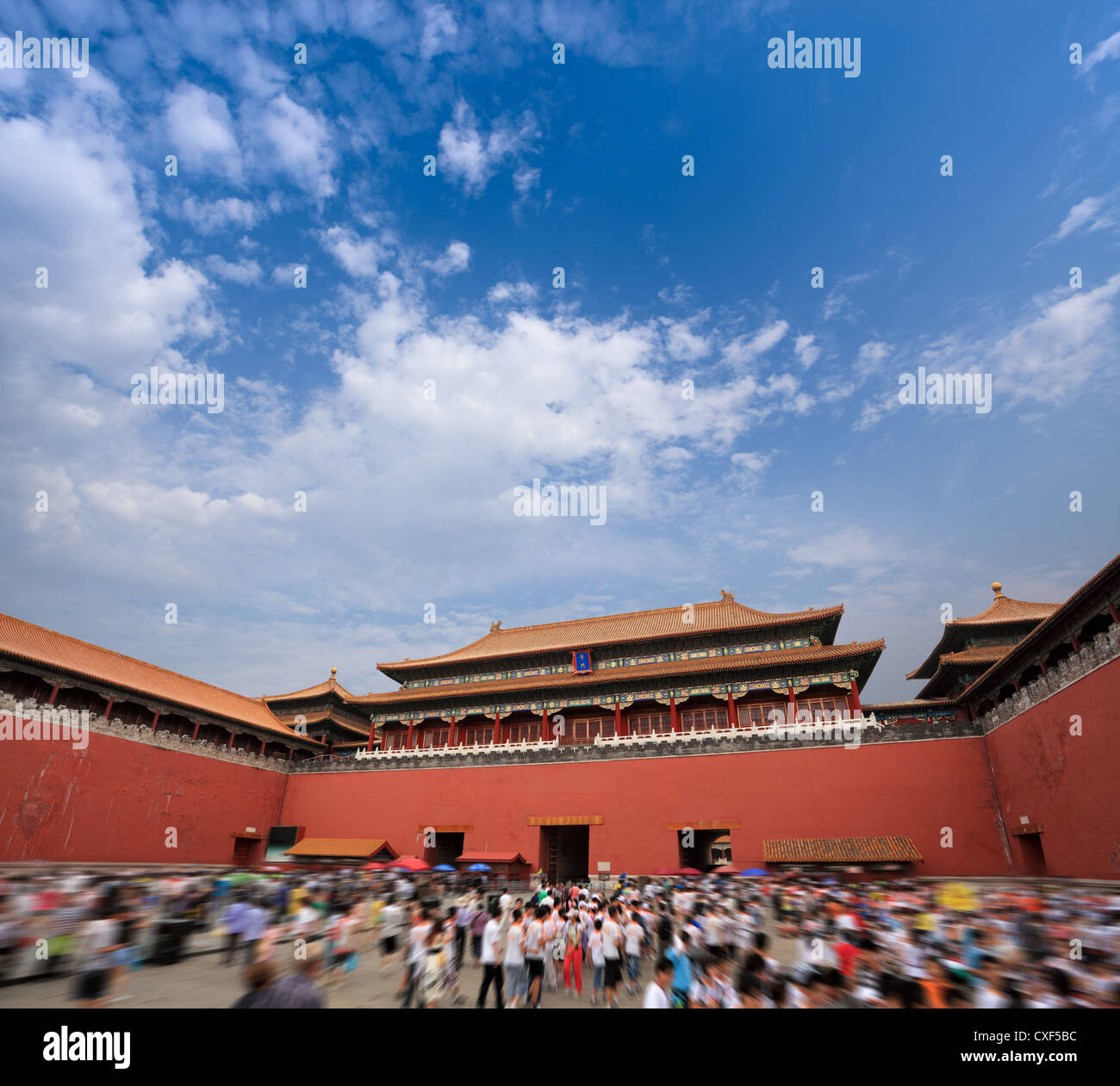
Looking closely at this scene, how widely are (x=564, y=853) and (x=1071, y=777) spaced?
58.8ft

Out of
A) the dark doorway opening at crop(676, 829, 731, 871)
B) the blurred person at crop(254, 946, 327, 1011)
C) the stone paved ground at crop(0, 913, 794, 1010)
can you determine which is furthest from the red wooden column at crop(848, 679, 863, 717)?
the blurred person at crop(254, 946, 327, 1011)

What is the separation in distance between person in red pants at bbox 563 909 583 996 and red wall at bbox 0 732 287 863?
17983mm

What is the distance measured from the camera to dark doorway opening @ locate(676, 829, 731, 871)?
793 inches

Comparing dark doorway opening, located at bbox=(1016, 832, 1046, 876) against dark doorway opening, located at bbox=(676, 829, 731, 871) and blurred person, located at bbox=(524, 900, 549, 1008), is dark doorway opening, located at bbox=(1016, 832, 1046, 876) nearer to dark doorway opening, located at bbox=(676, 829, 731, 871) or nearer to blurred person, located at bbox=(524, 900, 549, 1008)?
dark doorway opening, located at bbox=(676, 829, 731, 871)

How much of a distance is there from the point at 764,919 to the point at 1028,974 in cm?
767

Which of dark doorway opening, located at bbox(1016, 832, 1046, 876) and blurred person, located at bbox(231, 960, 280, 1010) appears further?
dark doorway opening, located at bbox(1016, 832, 1046, 876)

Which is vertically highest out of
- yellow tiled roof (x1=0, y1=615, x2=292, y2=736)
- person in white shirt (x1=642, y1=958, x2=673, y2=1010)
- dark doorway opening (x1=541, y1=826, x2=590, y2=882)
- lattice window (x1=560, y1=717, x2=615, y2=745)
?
yellow tiled roof (x1=0, y1=615, x2=292, y2=736)

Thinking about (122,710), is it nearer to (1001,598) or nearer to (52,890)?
(52,890)

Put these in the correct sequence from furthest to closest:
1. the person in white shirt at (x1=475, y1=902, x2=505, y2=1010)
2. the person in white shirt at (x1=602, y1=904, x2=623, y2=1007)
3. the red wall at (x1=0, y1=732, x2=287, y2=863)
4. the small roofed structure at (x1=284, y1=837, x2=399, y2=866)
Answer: the small roofed structure at (x1=284, y1=837, x2=399, y2=866) < the red wall at (x1=0, y1=732, x2=287, y2=863) < the person in white shirt at (x1=602, y1=904, x2=623, y2=1007) < the person in white shirt at (x1=475, y1=902, x2=505, y2=1010)

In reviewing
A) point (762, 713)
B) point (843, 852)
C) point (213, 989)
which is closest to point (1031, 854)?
point (843, 852)

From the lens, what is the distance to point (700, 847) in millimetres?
23375

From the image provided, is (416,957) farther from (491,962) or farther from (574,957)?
(574,957)

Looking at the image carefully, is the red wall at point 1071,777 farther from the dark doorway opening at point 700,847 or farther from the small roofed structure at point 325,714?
the small roofed structure at point 325,714
